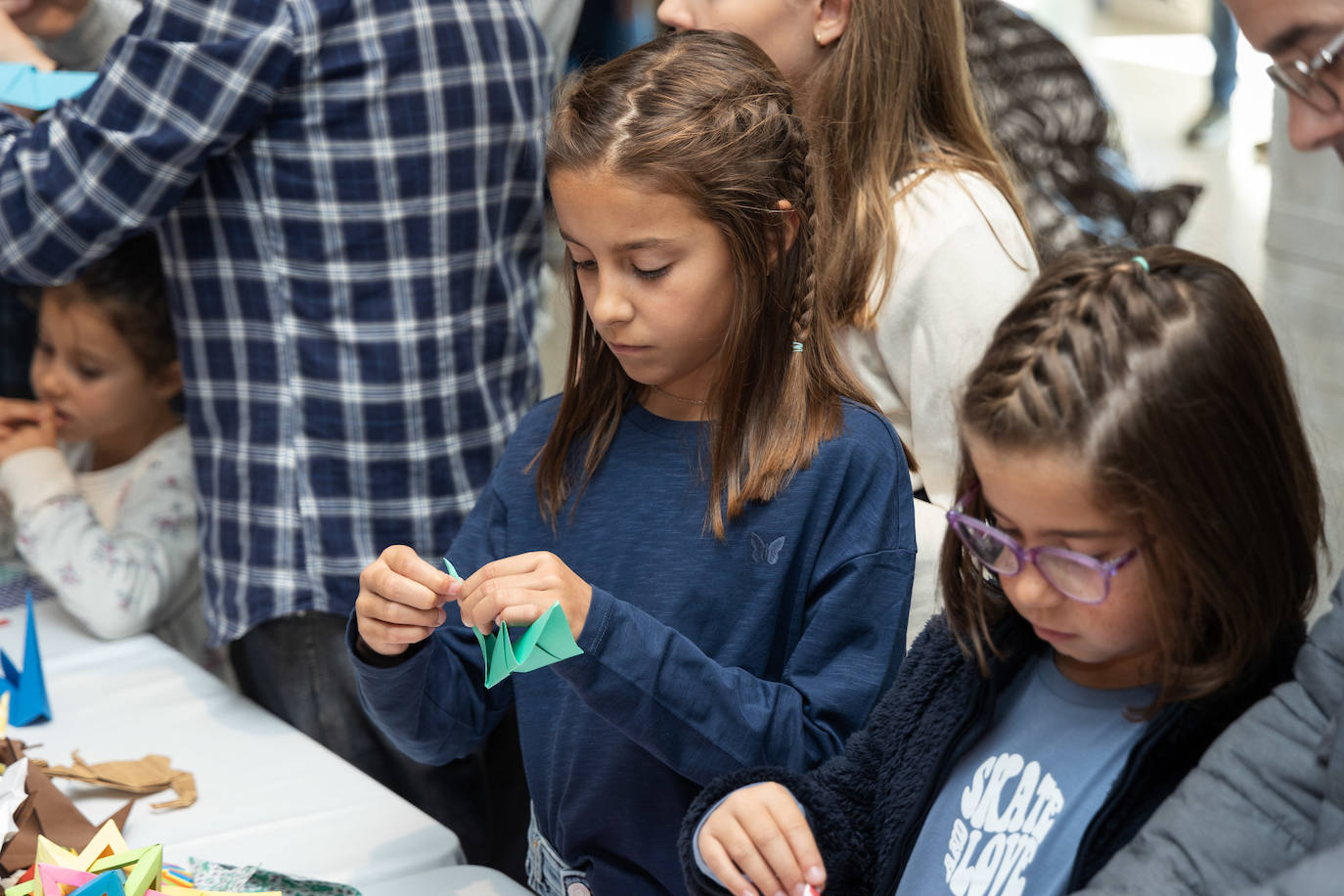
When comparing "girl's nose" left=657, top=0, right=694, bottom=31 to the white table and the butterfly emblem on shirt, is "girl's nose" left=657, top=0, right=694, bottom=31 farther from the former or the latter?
the white table

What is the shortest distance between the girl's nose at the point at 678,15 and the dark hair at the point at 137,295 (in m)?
1.03

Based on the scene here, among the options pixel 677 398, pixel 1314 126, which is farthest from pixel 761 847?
pixel 1314 126

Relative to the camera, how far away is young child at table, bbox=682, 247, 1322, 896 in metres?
0.93

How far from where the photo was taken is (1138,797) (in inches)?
38.9

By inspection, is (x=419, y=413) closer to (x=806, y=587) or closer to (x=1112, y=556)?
(x=806, y=587)

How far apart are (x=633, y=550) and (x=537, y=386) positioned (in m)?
0.77

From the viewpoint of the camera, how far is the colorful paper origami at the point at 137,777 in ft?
5.15

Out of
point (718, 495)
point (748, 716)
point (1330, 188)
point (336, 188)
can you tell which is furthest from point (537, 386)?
point (1330, 188)

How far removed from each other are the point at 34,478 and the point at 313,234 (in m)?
0.69

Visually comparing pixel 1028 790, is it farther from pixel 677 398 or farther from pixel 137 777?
pixel 137 777

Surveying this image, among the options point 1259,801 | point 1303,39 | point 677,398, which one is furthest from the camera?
point 677,398

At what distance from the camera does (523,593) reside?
1.09 metres

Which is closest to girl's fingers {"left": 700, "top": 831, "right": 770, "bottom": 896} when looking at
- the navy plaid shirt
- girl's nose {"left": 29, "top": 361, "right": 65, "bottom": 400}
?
the navy plaid shirt

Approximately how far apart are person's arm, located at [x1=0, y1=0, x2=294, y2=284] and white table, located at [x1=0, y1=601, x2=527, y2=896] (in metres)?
0.60
